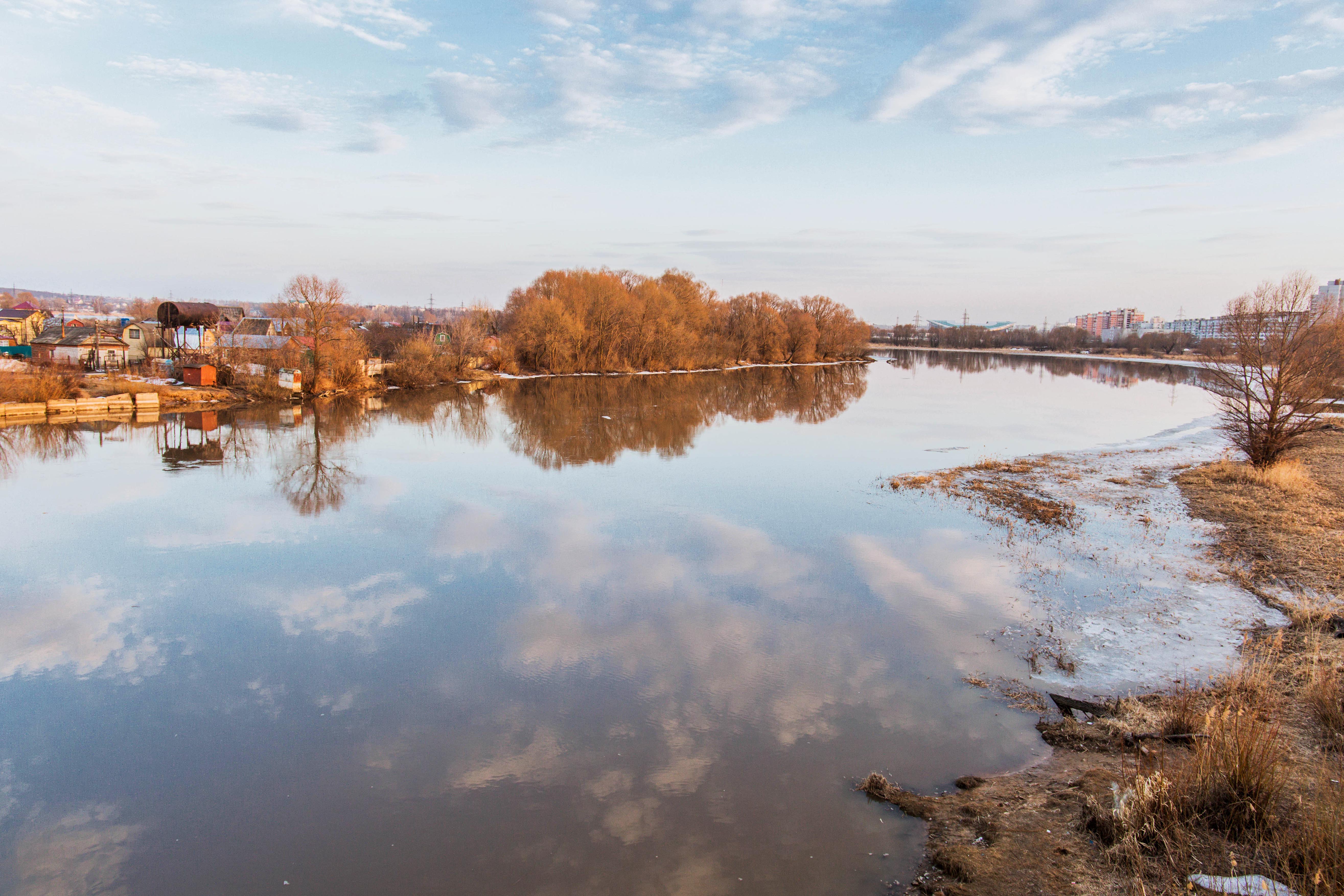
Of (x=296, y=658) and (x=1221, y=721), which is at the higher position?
(x=1221, y=721)

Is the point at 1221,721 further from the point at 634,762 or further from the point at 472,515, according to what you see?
the point at 472,515

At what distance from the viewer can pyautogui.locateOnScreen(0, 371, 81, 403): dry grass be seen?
78.3 ft

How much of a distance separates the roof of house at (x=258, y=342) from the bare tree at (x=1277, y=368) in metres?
33.8

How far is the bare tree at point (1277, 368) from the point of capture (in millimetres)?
14219

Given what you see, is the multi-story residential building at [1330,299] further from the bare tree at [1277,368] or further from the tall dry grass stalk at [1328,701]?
the tall dry grass stalk at [1328,701]

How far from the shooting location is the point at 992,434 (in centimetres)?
2314

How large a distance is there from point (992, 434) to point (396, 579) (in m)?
19.9

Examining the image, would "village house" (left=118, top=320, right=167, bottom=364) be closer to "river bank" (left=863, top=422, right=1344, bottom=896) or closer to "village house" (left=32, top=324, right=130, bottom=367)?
"village house" (left=32, top=324, right=130, bottom=367)

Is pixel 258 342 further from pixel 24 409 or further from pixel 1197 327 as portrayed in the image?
pixel 1197 327

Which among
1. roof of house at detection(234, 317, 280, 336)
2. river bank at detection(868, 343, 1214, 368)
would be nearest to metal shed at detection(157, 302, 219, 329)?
roof of house at detection(234, 317, 280, 336)

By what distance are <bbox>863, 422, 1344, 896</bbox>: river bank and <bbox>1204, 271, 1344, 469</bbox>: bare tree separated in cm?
211

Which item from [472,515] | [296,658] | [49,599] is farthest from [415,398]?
[296,658]

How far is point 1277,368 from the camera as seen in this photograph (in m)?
14.6

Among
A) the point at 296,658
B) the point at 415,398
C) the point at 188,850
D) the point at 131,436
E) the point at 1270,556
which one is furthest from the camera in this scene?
the point at 415,398
